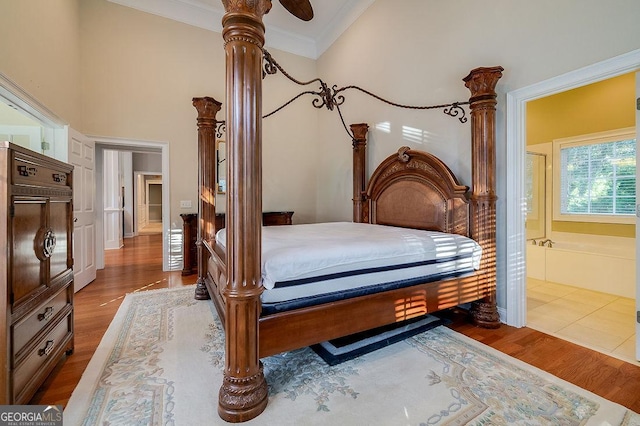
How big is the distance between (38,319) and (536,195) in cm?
611

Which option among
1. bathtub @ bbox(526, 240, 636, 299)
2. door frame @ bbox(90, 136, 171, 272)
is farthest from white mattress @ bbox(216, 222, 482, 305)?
door frame @ bbox(90, 136, 171, 272)

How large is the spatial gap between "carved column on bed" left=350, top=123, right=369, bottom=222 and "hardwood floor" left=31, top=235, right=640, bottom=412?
1829 millimetres

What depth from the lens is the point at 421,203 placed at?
3203 millimetres

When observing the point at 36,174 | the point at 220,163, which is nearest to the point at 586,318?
the point at 36,174

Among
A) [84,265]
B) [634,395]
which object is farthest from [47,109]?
[634,395]

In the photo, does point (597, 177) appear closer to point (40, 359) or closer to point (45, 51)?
point (40, 359)

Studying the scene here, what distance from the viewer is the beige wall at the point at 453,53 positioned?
6.95ft

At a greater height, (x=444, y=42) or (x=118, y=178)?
(x=444, y=42)

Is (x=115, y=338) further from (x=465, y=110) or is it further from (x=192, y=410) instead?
(x=465, y=110)

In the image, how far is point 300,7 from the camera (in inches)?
116

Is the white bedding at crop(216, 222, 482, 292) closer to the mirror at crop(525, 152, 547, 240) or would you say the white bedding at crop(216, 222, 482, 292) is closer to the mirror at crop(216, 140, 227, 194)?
the mirror at crop(216, 140, 227, 194)

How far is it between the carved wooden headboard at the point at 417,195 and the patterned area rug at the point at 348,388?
1.17 m

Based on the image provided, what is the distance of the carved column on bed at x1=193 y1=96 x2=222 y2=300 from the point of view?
3205 mm

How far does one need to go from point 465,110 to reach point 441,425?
272 centimetres
